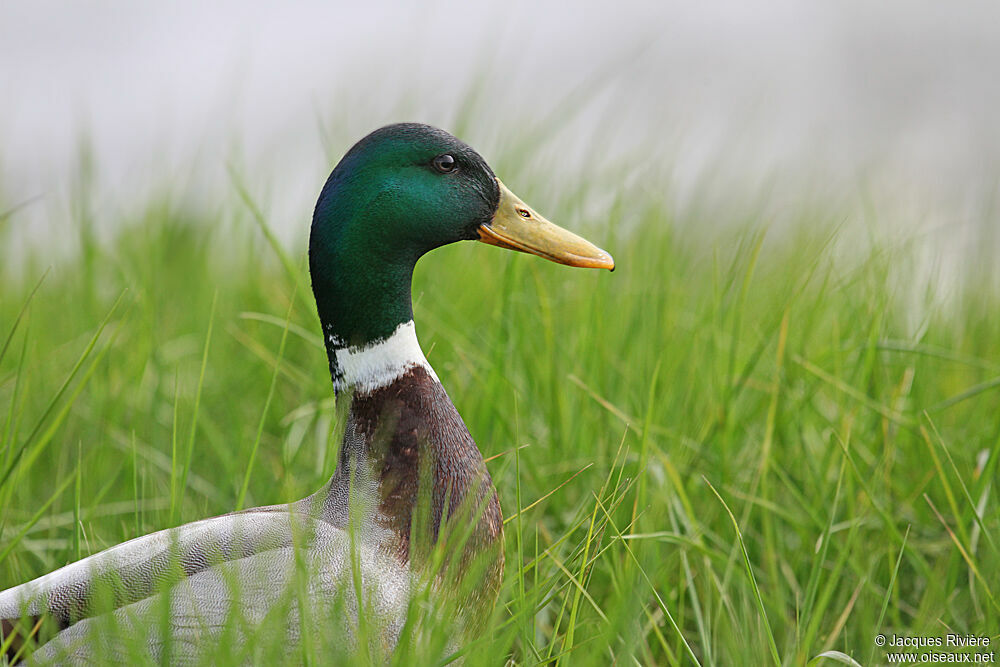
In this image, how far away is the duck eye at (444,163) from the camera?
82.5 inches

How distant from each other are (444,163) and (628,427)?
0.62m

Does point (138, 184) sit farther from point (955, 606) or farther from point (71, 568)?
point (955, 606)

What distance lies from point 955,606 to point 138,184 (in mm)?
3223

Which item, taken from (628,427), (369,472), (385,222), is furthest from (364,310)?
(628,427)

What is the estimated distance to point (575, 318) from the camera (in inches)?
118

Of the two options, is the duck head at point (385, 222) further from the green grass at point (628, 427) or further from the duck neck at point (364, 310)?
the green grass at point (628, 427)

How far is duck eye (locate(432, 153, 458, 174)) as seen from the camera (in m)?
2.10

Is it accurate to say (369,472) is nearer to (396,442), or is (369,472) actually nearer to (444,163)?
(396,442)

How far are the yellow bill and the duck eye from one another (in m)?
0.12

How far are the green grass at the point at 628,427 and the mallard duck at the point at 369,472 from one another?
0.32 ft

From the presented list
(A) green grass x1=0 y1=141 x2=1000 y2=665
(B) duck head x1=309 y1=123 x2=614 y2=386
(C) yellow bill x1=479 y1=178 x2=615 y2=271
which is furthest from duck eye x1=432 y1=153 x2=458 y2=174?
(A) green grass x1=0 y1=141 x2=1000 y2=665

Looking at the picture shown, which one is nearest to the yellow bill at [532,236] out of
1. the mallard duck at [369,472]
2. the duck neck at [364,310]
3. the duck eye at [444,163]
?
the mallard duck at [369,472]

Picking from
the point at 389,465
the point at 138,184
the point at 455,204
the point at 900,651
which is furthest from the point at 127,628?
the point at 138,184

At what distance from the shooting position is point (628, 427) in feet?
6.60
